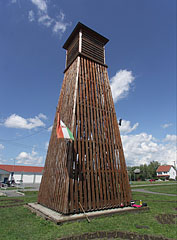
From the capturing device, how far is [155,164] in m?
82.6

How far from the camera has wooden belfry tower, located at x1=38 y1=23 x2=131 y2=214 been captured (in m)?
6.88

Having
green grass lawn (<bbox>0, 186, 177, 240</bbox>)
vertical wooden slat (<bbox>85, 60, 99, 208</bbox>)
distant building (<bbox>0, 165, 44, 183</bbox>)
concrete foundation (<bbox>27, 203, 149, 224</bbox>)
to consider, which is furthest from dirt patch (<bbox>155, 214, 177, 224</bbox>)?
distant building (<bbox>0, 165, 44, 183</bbox>)

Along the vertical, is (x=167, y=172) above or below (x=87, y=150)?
below

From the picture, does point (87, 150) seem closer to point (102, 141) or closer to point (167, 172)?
point (102, 141)

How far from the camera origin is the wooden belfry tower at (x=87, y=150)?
688 cm

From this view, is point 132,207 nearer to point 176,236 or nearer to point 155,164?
point 176,236

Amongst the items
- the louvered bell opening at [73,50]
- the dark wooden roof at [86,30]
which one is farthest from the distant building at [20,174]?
the dark wooden roof at [86,30]

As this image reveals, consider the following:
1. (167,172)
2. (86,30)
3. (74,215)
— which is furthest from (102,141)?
(167,172)

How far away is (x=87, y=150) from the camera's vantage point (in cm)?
759

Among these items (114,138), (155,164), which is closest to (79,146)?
(114,138)

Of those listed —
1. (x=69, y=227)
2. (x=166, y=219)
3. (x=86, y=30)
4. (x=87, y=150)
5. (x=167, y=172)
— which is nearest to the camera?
(x=69, y=227)

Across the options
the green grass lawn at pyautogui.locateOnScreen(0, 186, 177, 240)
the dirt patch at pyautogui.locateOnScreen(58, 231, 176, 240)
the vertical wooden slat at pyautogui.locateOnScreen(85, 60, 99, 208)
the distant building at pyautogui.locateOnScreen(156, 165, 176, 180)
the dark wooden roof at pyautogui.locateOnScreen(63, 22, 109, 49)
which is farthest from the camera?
the distant building at pyautogui.locateOnScreen(156, 165, 176, 180)

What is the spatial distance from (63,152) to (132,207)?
467cm

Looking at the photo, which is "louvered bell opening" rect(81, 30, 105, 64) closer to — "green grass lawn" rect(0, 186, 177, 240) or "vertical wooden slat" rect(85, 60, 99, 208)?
"vertical wooden slat" rect(85, 60, 99, 208)
